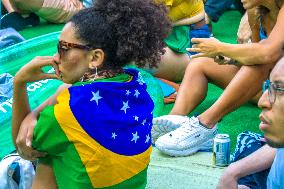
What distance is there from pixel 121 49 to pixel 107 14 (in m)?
0.14

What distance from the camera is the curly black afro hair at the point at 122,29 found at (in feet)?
7.70

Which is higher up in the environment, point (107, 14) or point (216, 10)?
point (107, 14)

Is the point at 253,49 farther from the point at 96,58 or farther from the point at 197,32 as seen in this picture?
the point at 197,32

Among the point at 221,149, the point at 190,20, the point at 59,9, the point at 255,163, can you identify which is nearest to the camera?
the point at 255,163

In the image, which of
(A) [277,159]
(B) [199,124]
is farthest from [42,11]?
(A) [277,159]

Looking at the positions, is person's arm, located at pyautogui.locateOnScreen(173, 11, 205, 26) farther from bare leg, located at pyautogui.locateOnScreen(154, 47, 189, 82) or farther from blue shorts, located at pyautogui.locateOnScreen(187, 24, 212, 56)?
bare leg, located at pyautogui.locateOnScreen(154, 47, 189, 82)

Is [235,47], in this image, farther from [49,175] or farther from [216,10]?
[216,10]

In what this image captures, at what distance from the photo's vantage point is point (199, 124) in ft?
11.6

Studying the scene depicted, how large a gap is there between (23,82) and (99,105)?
0.41 meters

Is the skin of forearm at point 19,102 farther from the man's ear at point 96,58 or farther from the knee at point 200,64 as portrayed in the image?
the knee at point 200,64

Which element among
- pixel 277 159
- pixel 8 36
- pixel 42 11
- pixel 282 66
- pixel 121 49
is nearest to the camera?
pixel 282 66

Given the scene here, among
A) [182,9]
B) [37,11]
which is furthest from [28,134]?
[37,11]

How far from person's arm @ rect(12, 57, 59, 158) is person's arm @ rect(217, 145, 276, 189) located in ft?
2.93

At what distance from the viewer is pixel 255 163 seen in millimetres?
2795
